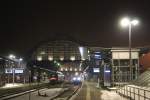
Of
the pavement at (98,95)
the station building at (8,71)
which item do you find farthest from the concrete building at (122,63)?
the station building at (8,71)

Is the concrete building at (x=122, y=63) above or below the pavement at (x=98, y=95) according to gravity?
above

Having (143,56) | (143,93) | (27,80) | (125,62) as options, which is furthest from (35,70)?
(143,93)

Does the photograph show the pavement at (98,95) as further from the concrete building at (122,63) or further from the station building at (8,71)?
the station building at (8,71)

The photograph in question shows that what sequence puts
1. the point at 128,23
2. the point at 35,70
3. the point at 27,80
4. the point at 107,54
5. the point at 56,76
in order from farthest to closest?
the point at 35,70 → the point at 27,80 → the point at 56,76 → the point at 107,54 → the point at 128,23

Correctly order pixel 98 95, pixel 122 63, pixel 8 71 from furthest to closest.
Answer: pixel 8 71 < pixel 122 63 < pixel 98 95

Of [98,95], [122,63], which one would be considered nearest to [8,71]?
[122,63]

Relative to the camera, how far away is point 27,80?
371ft

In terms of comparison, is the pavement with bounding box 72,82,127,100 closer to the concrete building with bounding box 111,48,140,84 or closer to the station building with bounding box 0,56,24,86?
the concrete building with bounding box 111,48,140,84

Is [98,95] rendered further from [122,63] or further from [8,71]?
[8,71]

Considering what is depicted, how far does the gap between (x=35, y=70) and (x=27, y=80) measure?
22290 millimetres

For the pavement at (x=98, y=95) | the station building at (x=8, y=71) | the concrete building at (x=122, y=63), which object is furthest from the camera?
the station building at (x=8, y=71)

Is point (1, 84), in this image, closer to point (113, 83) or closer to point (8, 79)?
point (8, 79)

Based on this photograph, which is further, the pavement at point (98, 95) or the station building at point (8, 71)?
the station building at point (8, 71)

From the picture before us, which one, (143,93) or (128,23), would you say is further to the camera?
(128,23)
